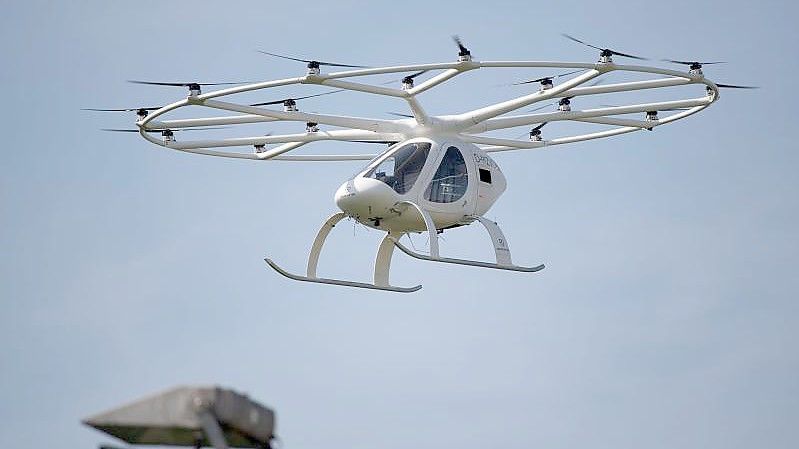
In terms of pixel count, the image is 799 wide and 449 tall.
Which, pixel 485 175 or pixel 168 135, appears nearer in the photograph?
pixel 485 175

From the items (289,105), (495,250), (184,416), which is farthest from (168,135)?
(184,416)

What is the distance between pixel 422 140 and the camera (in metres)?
36.0

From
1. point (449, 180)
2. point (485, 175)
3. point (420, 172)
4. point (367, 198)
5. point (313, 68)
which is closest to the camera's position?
point (313, 68)

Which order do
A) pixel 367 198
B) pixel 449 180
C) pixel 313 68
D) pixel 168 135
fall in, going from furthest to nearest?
1. pixel 168 135
2. pixel 449 180
3. pixel 367 198
4. pixel 313 68

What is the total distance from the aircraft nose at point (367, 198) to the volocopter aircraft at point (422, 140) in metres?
0.02

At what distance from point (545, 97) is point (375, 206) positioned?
4593 mm

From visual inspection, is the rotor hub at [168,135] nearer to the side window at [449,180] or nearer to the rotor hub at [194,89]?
the rotor hub at [194,89]

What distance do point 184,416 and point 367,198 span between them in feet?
81.6

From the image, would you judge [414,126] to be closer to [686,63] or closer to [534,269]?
[534,269]

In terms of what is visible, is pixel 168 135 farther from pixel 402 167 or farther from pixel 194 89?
pixel 402 167

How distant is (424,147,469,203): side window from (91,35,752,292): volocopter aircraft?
2 centimetres

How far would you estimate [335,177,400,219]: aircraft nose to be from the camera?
34375mm

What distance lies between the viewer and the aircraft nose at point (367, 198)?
34.4 m

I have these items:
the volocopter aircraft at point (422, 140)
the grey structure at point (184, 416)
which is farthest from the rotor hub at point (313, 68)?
the grey structure at point (184, 416)
